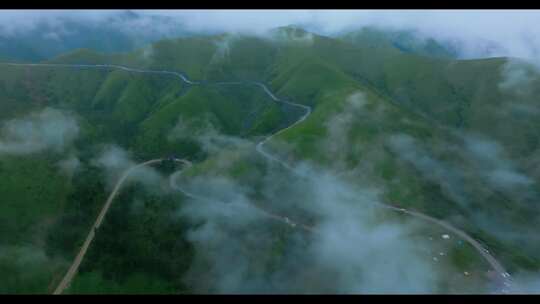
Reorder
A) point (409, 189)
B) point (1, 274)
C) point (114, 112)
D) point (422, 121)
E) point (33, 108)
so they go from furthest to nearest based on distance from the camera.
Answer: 1. point (114, 112)
2. point (422, 121)
3. point (33, 108)
4. point (409, 189)
5. point (1, 274)

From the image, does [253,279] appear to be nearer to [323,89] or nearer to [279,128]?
[279,128]

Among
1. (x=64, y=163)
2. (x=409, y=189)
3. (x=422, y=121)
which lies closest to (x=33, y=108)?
(x=64, y=163)

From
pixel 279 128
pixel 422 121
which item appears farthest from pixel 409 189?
pixel 279 128

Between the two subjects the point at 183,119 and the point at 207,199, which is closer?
the point at 207,199

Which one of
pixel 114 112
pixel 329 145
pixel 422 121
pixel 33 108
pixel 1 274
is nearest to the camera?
pixel 1 274

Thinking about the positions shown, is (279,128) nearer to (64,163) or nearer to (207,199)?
(207,199)

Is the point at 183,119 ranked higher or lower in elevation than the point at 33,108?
lower
